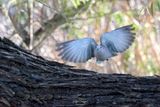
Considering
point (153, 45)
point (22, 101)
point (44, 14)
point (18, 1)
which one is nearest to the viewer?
point (22, 101)

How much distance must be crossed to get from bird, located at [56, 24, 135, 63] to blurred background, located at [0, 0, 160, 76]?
1.16 meters

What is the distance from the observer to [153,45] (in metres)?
4.82

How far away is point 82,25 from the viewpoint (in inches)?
176

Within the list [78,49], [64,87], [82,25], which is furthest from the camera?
[82,25]

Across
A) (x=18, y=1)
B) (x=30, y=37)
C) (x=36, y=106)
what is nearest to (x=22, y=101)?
(x=36, y=106)

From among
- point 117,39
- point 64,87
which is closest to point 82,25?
point 117,39

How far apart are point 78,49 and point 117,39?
0.18 metres

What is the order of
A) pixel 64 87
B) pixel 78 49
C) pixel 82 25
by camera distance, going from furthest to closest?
pixel 82 25
pixel 78 49
pixel 64 87

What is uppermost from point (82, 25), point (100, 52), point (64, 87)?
point (82, 25)

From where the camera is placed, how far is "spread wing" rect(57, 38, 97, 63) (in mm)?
2164

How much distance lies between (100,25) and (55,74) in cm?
262

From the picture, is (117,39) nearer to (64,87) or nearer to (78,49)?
(78,49)

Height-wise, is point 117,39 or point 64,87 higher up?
point 117,39

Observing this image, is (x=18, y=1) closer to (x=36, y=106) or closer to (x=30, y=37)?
(x=30, y=37)
